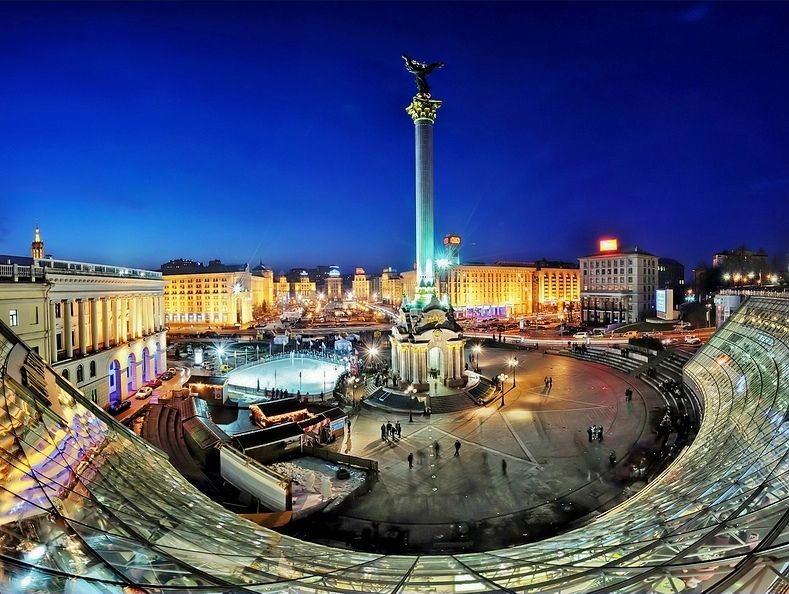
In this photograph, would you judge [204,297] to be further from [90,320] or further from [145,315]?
[90,320]

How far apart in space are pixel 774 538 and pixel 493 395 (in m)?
29.8

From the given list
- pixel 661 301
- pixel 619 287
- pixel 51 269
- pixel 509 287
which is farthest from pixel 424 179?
pixel 509 287

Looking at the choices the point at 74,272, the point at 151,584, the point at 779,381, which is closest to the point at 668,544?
the point at 151,584

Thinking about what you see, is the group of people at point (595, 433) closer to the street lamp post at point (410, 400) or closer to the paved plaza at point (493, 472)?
the paved plaza at point (493, 472)

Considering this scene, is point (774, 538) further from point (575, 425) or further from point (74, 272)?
point (74, 272)

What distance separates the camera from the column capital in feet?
Result: 132

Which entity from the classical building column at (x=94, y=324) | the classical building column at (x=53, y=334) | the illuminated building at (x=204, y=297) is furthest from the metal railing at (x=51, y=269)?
the illuminated building at (x=204, y=297)

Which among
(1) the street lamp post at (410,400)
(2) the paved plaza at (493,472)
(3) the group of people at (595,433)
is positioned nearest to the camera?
(2) the paved plaza at (493,472)

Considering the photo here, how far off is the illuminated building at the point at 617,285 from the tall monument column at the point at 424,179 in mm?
56697

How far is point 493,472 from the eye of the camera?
20797mm

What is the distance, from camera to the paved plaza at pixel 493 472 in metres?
16.0

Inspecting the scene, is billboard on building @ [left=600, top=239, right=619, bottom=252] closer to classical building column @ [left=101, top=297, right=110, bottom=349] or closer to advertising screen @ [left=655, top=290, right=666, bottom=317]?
advertising screen @ [left=655, top=290, right=666, bottom=317]

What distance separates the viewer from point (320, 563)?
30.0ft

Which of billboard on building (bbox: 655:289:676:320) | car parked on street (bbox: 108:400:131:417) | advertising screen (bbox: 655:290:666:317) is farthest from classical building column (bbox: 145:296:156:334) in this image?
advertising screen (bbox: 655:290:666:317)
